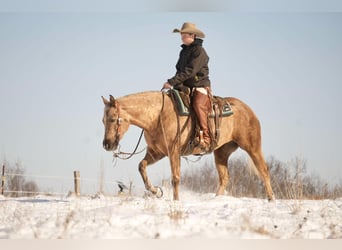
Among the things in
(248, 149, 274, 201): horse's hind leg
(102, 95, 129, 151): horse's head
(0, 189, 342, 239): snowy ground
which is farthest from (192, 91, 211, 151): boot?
(0, 189, 342, 239): snowy ground

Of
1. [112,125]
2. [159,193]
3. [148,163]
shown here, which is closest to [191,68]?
[112,125]

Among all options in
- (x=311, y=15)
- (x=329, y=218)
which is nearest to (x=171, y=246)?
(x=329, y=218)

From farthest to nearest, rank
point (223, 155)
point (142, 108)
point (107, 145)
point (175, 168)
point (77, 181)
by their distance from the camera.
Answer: point (77, 181) < point (223, 155) < point (142, 108) < point (175, 168) < point (107, 145)

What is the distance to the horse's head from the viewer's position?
5555 mm

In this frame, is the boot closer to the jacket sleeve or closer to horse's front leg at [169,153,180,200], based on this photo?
the jacket sleeve

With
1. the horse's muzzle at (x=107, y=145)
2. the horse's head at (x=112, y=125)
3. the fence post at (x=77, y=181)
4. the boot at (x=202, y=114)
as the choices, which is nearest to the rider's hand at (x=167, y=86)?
the boot at (x=202, y=114)

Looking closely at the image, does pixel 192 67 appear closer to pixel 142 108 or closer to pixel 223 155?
pixel 142 108

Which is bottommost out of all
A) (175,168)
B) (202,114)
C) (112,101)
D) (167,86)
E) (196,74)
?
(175,168)

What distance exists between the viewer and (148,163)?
19.9 ft

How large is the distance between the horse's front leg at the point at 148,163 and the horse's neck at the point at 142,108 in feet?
1.41

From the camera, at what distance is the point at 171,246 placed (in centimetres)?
346

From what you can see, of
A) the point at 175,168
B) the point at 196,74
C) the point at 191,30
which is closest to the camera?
the point at 175,168

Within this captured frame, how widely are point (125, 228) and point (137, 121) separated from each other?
7.81 feet

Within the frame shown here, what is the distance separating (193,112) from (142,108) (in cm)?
71
